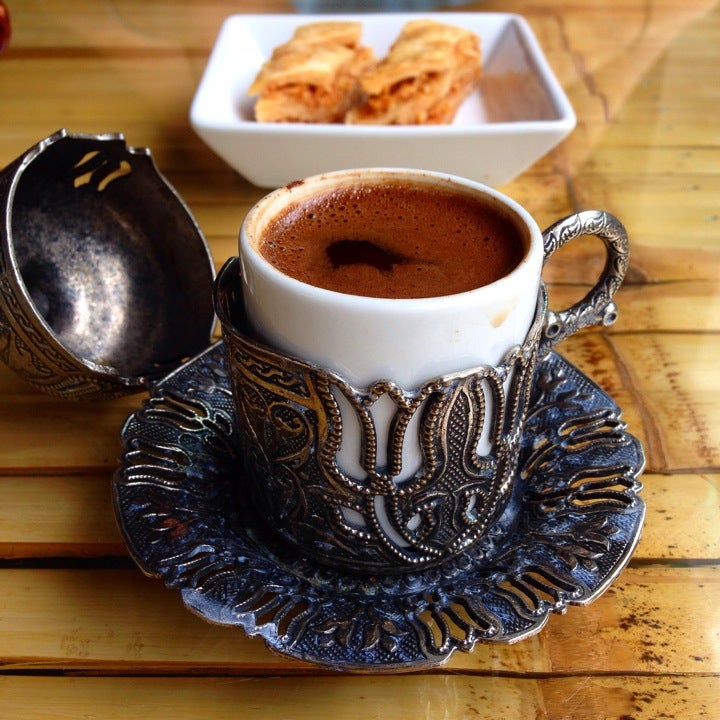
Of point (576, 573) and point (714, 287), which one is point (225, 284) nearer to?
point (576, 573)

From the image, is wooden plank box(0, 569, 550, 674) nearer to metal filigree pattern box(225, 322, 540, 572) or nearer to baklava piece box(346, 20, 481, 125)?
metal filigree pattern box(225, 322, 540, 572)

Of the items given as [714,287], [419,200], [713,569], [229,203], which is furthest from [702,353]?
[229,203]

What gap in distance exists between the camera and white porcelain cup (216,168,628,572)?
1.80ft

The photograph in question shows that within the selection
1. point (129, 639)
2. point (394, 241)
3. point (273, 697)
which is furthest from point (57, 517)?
point (394, 241)

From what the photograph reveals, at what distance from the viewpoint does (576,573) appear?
0.58m

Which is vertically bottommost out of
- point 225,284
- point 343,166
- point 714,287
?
point 714,287

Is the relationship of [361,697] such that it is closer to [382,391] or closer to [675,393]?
[382,391]

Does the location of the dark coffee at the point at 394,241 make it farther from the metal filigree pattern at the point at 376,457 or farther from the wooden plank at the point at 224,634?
the wooden plank at the point at 224,634

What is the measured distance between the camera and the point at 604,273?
711mm

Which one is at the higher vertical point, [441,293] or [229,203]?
[441,293]

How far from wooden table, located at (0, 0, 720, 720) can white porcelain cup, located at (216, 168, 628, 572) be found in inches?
4.1

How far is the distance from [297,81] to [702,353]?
669 mm

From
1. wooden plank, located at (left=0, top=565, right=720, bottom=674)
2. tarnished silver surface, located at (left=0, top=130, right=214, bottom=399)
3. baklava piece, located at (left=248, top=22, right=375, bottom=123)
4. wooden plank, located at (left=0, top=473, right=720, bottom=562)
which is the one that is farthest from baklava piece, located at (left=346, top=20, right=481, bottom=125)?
wooden plank, located at (left=0, top=565, right=720, bottom=674)

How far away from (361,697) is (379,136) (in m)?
0.72
